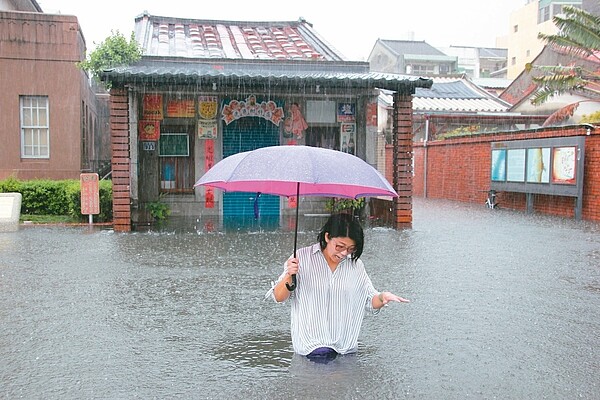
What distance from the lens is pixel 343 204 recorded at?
1603cm

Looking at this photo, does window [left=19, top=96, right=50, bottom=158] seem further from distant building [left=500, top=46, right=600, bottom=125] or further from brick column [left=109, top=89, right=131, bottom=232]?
distant building [left=500, top=46, right=600, bottom=125]

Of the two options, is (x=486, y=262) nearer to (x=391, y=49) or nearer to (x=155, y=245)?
(x=155, y=245)

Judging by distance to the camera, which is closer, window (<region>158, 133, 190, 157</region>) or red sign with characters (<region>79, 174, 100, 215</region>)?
red sign with characters (<region>79, 174, 100, 215</region>)

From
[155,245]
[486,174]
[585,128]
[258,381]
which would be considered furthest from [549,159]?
[258,381]

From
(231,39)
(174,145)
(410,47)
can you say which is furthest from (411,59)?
(174,145)

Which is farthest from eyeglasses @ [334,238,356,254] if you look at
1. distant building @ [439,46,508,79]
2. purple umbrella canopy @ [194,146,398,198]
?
distant building @ [439,46,508,79]

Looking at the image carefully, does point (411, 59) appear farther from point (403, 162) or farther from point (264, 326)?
point (264, 326)

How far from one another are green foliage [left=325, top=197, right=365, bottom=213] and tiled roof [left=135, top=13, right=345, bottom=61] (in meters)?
4.08

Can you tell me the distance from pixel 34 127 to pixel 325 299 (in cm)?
1633

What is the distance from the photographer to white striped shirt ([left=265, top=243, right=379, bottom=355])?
15.4 feet

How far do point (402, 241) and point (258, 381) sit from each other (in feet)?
25.5

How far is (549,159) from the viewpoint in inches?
652

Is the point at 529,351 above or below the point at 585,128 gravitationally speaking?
below

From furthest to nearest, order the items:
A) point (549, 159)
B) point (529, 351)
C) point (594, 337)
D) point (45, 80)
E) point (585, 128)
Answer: point (45, 80)
point (549, 159)
point (585, 128)
point (594, 337)
point (529, 351)
